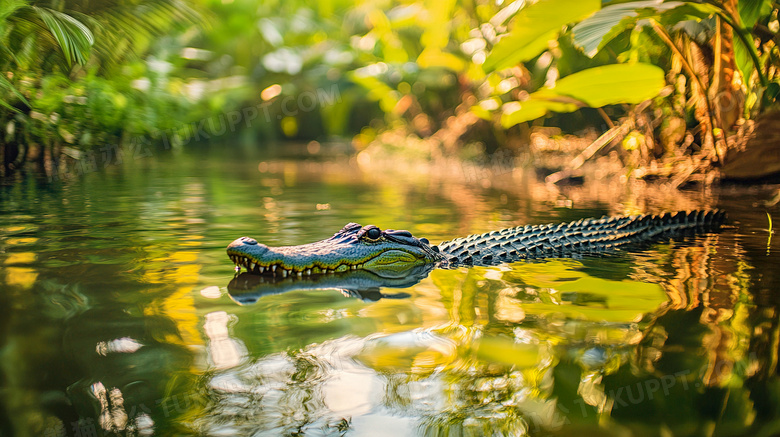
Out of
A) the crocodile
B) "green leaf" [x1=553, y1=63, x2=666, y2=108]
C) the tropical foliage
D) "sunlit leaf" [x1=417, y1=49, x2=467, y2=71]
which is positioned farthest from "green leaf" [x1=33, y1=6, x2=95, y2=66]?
"sunlit leaf" [x1=417, y1=49, x2=467, y2=71]

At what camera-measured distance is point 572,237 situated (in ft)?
14.4

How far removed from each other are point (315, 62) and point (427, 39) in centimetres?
741

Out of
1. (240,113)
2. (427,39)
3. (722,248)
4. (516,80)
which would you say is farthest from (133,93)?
(240,113)

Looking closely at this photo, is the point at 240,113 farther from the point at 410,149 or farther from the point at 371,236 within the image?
the point at 371,236

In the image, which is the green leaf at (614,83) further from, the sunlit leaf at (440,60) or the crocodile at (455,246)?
the sunlit leaf at (440,60)

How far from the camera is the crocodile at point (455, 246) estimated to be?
10.7 feet

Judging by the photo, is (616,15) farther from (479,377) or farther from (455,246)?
(479,377)

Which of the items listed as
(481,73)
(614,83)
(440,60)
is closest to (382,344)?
(614,83)

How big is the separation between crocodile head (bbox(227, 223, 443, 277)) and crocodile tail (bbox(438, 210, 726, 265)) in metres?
0.27

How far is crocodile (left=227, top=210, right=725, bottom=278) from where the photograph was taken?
129 inches

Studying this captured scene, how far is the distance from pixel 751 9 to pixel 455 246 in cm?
329

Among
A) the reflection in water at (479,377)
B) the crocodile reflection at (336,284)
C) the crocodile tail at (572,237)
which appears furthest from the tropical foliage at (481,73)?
the reflection in water at (479,377)

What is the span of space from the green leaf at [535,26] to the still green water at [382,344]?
2043 mm

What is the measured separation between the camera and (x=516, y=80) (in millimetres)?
10766
